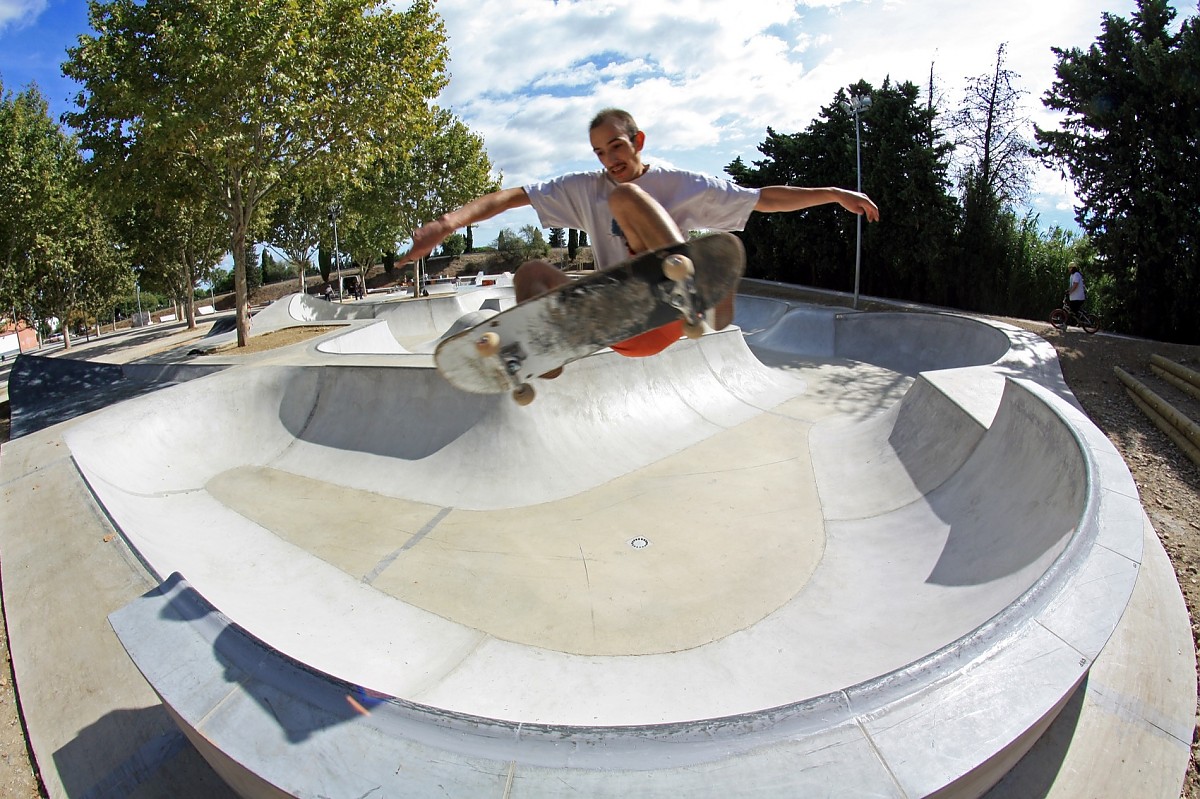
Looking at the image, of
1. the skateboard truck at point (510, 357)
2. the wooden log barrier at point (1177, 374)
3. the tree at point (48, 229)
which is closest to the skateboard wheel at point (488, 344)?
the skateboard truck at point (510, 357)

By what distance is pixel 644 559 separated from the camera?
5340 mm

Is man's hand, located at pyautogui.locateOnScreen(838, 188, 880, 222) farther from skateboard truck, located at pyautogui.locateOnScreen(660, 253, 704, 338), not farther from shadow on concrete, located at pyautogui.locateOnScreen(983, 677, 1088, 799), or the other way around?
shadow on concrete, located at pyautogui.locateOnScreen(983, 677, 1088, 799)

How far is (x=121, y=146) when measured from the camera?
1252 centimetres

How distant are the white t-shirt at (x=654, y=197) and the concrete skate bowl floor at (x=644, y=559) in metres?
2.39

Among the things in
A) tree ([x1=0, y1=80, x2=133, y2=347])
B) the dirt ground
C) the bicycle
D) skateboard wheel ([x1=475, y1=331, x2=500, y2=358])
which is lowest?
the dirt ground

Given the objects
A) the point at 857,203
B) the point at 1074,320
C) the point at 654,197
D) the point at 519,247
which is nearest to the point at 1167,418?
the point at 857,203

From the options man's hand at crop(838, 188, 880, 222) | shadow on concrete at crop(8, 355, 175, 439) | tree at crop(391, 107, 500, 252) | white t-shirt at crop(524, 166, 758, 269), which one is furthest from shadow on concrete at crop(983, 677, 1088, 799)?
tree at crop(391, 107, 500, 252)

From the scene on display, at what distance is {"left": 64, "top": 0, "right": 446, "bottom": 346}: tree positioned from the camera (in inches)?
456

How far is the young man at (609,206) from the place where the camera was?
10.7ft

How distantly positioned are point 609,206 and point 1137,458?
224 inches

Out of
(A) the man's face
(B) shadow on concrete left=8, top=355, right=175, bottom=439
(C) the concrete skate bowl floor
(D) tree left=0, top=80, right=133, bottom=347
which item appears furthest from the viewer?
(D) tree left=0, top=80, right=133, bottom=347

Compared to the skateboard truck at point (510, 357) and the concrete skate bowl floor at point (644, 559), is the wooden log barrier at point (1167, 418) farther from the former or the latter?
the skateboard truck at point (510, 357)

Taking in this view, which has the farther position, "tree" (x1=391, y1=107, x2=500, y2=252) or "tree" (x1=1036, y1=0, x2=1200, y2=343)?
"tree" (x1=391, y1=107, x2=500, y2=252)

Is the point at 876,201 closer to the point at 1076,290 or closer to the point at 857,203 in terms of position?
the point at 1076,290
